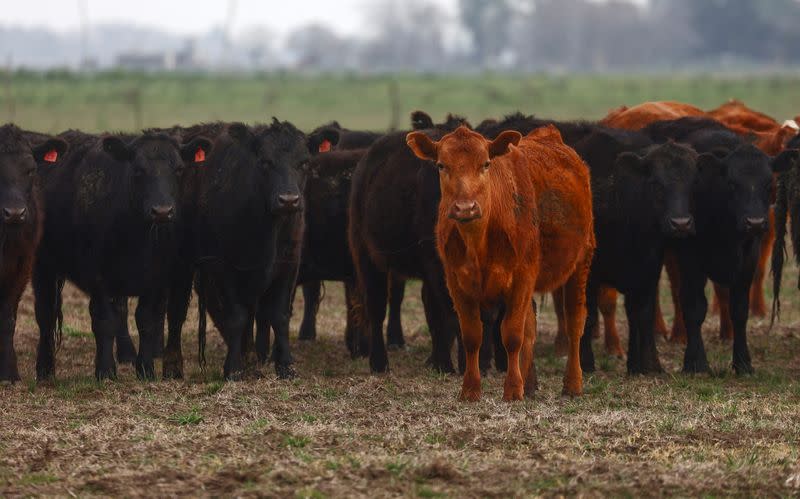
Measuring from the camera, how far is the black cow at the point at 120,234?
34.9 ft

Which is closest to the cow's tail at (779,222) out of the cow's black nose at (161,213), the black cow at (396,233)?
the black cow at (396,233)

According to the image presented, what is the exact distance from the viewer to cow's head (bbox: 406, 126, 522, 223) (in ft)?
28.0

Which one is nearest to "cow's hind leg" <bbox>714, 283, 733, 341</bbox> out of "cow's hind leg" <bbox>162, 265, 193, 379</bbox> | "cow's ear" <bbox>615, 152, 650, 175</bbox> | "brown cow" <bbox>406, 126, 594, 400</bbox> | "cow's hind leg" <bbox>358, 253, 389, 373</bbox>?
"cow's ear" <bbox>615, 152, 650, 175</bbox>

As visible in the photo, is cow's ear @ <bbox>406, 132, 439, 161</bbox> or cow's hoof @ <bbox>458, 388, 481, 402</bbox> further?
cow's hoof @ <bbox>458, 388, 481, 402</bbox>

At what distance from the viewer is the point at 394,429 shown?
820 cm

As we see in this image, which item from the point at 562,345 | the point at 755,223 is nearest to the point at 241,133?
→ the point at 562,345

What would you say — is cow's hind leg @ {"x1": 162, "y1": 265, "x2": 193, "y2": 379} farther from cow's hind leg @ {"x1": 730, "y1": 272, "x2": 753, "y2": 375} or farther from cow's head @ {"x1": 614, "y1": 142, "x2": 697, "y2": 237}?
cow's hind leg @ {"x1": 730, "y1": 272, "x2": 753, "y2": 375}

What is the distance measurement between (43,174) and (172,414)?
3.43 meters

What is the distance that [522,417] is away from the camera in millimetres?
8492

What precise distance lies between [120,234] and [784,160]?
208 inches

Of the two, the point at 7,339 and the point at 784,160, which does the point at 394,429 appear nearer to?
the point at 7,339

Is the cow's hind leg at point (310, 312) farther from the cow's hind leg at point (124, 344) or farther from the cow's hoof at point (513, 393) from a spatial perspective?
the cow's hoof at point (513, 393)

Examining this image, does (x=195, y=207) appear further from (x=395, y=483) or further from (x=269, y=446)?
(x=395, y=483)

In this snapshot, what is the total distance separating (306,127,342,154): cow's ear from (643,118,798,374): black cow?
2893 mm
